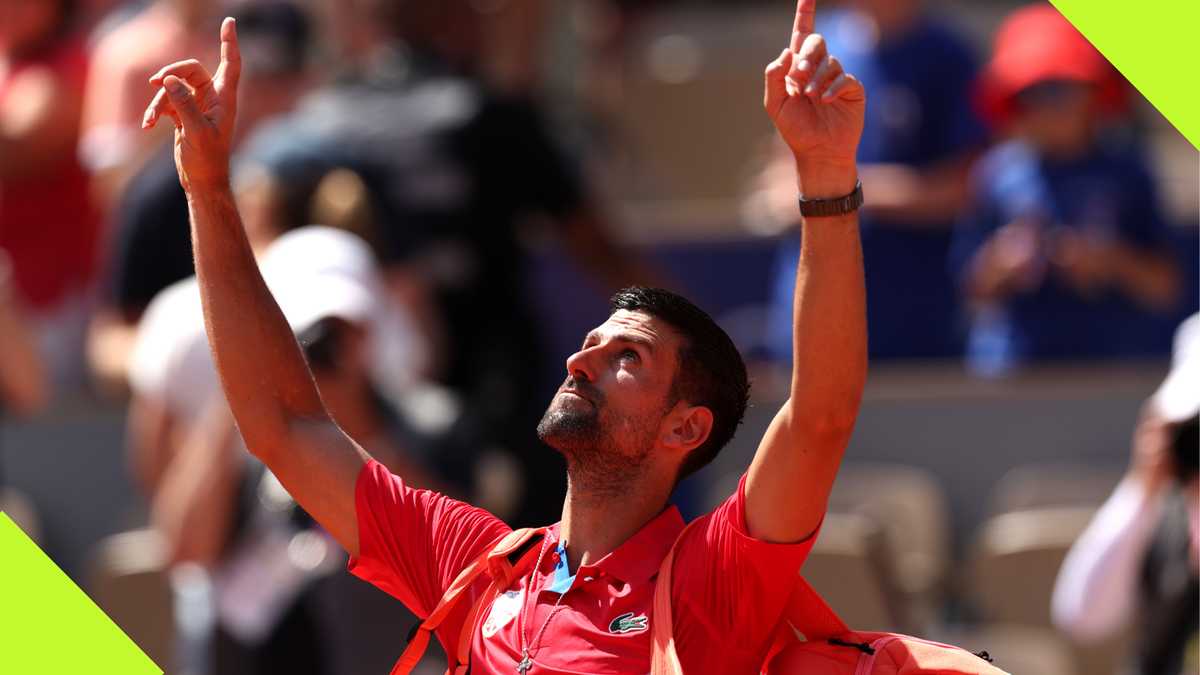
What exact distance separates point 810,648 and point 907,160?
4040 millimetres

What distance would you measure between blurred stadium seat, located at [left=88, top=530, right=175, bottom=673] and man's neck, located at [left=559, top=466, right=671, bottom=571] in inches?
121

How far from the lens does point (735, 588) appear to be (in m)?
2.77

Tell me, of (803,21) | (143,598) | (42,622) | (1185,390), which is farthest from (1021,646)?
(42,622)

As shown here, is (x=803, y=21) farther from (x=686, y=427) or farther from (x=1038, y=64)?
(x=1038, y=64)

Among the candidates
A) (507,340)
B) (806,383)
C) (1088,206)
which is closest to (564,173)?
(507,340)

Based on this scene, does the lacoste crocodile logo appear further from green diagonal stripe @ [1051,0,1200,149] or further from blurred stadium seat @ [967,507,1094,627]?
blurred stadium seat @ [967,507,1094,627]

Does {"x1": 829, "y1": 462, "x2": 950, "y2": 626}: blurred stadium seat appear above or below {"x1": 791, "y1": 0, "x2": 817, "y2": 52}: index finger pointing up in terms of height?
below

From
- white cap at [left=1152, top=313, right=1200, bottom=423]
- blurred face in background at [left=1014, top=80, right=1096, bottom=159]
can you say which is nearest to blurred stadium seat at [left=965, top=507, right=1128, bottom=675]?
white cap at [left=1152, top=313, right=1200, bottom=423]

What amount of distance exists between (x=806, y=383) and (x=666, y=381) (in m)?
0.36

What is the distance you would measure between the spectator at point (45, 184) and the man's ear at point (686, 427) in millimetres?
4217

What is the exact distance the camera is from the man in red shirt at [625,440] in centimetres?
273

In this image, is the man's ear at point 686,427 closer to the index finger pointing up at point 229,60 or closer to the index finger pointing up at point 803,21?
the index finger pointing up at point 803,21

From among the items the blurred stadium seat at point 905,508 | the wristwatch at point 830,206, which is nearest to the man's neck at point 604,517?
the wristwatch at point 830,206

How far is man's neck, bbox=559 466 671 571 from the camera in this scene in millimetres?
2990
